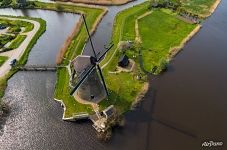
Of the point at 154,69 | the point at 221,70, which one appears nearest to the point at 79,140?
the point at 154,69

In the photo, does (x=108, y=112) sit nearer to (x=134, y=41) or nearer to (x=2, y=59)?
(x=134, y=41)

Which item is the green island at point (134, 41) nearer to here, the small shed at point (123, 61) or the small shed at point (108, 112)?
the small shed at point (123, 61)

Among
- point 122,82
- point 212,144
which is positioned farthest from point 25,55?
point 212,144

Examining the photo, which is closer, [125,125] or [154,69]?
[125,125]

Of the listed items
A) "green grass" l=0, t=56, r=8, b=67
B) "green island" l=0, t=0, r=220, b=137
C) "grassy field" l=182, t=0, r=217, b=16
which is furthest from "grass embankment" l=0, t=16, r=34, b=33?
"grassy field" l=182, t=0, r=217, b=16

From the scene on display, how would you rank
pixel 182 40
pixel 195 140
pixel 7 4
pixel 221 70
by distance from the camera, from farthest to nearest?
pixel 7 4, pixel 182 40, pixel 221 70, pixel 195 140

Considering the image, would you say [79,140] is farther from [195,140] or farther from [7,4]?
[7,4]

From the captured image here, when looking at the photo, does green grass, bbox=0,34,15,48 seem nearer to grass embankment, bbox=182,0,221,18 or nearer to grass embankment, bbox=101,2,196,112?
grass embankment, bbox=101,2,196,112

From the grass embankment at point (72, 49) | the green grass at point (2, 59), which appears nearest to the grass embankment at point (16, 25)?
the grass embankment at point (72, 49)
